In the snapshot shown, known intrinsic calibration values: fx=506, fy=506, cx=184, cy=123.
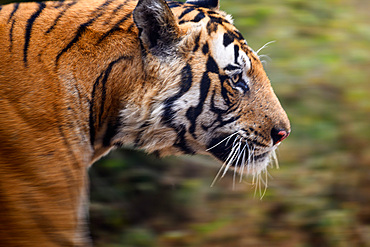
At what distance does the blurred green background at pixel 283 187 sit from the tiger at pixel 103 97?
1.15 m

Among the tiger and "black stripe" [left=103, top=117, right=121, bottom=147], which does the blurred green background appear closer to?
the tiger

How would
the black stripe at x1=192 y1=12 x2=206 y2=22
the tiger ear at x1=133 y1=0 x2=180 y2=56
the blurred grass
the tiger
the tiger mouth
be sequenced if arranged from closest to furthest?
the tiger < the tiger ear at x1=133 y1=0 x2=180 y2=56 < the black stripe at x1=192 y1=12 x2=206 y2=22 < the tiger mouth < the blurred grass

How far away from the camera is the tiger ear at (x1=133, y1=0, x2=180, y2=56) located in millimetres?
2145

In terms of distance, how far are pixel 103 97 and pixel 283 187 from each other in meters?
1.87

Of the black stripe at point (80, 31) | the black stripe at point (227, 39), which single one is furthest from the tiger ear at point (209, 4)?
the black stripe at point (80, 31)

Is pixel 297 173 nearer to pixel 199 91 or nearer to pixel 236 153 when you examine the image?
pixel 236 153

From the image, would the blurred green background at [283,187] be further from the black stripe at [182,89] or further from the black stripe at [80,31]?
the black stripe at [80,31]

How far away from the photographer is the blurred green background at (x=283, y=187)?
3457 mm

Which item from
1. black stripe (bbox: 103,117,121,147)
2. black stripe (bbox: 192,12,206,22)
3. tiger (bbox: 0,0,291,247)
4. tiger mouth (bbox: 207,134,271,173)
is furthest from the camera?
tiger mouth (bbox: 207,134,271,173)

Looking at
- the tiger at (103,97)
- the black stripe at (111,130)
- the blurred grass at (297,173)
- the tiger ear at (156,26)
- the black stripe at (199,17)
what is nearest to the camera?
the tiger at (103,97)

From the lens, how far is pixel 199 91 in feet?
7.57

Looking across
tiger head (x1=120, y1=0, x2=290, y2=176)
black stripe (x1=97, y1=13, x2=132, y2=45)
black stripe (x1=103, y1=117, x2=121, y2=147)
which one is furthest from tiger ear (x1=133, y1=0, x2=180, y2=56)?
black stripe (x1=103, y1=117, x2=121, y2=147)

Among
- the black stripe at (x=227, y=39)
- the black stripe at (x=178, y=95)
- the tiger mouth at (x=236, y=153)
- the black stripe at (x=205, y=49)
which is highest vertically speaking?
the black stripe at (x=227, y=39)

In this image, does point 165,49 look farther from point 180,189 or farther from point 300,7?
point 300,7
